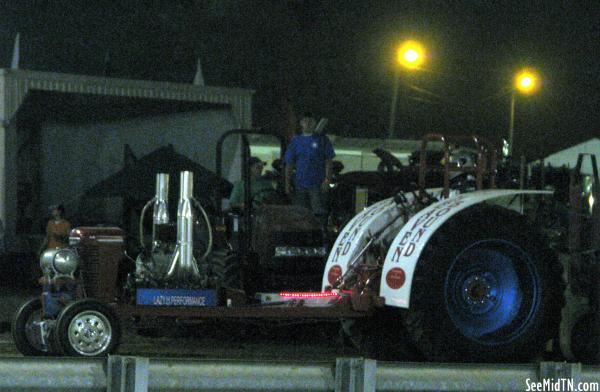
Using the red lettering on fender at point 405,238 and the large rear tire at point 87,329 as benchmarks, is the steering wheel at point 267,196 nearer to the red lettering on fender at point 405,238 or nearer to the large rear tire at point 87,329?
the red lettering on fender at point 405,238

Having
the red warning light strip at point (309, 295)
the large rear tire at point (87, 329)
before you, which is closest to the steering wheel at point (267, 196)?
the red warning light strip at point (309, 295)

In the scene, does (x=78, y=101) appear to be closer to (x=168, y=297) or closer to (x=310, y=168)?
(x=310, y=168)

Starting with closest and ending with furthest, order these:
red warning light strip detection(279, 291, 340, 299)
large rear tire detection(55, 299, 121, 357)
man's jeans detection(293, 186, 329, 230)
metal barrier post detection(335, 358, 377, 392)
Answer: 1. metal barrier post detection(335, 358, 377, 392)
2. large rear tire detection(55, 299, 121, 357)
3. red warning light strip detection(279, 291, 340, 299)
4. man's jeans detection(293, 186, 329, 230)

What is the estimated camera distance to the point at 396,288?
7.64 m

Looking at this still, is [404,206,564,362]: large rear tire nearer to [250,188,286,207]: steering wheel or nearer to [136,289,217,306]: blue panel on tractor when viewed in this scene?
[136,289,217,306]: blue panel on tractor

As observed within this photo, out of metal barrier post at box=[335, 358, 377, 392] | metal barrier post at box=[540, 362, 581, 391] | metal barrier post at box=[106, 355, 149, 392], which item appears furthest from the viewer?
metal barrier post at box=[540, 362, 581, 391]

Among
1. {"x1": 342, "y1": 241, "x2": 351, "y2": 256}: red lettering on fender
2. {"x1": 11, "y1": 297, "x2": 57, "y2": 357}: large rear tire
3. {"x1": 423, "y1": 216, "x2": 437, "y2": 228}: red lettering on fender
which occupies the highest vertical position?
{"x1": 423, "y1": 216, "x2": 437, "y2": 228}: red lettering on fender

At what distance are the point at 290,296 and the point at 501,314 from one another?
1.48 m

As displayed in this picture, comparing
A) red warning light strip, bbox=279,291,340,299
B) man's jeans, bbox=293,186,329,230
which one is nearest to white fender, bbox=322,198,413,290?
red warning light strip, bbox=279,291,340,299

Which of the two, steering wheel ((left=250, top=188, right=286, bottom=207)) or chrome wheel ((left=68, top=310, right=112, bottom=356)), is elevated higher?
steering wheel ((left=250, top=188, right=286, bottom=207))

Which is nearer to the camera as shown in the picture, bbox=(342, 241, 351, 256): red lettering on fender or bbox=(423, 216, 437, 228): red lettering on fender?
bbox=(423, 216, 437, 228): red lettering on fender

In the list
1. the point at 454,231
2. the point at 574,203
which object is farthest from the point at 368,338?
the point at 574,203

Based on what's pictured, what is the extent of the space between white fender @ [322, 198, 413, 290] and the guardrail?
9.49 ft

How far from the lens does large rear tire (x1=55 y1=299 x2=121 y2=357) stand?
24.1ft
